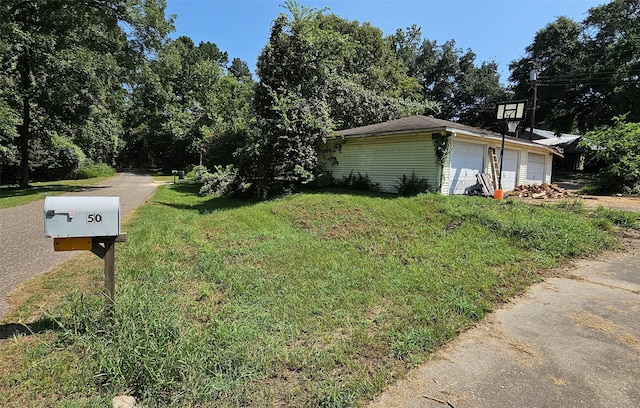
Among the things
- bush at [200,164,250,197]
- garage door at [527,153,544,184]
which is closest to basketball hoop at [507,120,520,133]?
garage door at [527,153,544,184]

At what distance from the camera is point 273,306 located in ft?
12.6

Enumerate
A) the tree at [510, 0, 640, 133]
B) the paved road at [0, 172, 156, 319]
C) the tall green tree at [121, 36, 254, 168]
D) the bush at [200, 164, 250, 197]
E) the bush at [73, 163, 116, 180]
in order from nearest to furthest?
1. the paved road at [0, 172, 156, 319]
2. the bush at [200, 164, 250, 197]
3. the tall green tree at [121, 36, 254, 168]
4. the tree at [510, 0, 640, 133]
5. the bush at [73, 163, 116, 180]

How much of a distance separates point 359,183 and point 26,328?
1125 centimetres

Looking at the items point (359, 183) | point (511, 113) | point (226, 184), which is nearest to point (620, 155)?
point (511, 113)

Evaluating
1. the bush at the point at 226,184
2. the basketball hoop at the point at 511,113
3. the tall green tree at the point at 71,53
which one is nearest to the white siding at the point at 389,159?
the basketball hoop at the point at 511,113

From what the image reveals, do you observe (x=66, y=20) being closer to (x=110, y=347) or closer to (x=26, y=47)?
(x=26, y=47)

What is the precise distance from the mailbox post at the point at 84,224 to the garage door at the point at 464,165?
398 inches

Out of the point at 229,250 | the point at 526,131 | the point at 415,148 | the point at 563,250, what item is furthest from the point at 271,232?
the point at 526,131

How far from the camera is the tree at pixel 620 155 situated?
502 inches

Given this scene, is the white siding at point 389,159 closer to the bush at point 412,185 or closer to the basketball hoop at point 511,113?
the bush at point 412,185

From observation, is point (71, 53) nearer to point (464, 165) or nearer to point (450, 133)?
point (450, 133)

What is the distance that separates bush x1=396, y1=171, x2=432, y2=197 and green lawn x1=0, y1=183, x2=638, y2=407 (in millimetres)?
3190

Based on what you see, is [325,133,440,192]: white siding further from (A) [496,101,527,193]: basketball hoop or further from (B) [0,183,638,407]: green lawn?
(B) [0,183,638,407]: green lawn

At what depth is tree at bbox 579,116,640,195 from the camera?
12742 millimetres
